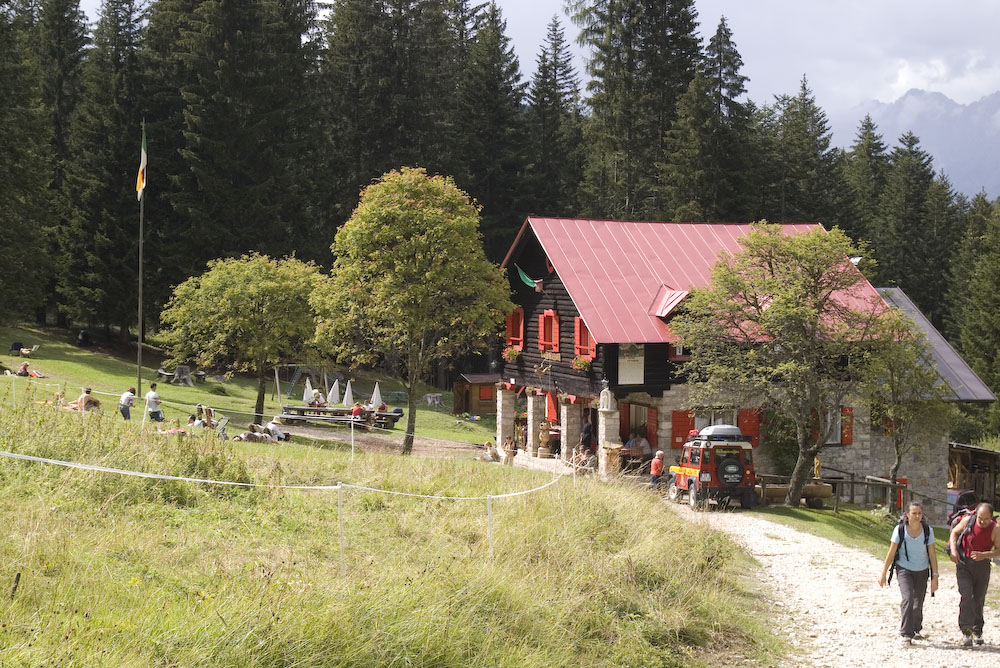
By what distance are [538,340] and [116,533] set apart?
2286 cm

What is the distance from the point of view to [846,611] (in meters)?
13.0

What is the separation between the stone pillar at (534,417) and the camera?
3259cm

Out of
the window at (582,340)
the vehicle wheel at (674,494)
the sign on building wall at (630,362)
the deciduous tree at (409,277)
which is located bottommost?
the vehicle wheel at (674,494)

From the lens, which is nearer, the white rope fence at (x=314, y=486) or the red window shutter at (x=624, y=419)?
the white rope fence at (x=314, y=486)

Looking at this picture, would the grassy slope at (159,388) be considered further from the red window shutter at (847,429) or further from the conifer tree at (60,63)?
the red window shutter at (847,429)

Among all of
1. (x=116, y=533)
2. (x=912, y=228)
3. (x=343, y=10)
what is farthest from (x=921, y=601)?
(x=912, y=228)

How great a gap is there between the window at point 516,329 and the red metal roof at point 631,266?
1.89 metres

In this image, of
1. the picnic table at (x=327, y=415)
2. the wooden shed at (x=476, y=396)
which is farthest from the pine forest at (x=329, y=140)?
the picnic table at (x=327, y=415)

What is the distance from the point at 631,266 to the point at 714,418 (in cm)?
557

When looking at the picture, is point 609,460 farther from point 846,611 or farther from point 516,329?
point 846,611

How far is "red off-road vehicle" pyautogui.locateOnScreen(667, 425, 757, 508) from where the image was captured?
22.2 metres

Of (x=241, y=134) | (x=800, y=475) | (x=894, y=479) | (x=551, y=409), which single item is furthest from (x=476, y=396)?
(x=800, y=475)

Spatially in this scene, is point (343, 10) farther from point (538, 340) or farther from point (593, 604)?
point (593, 604)

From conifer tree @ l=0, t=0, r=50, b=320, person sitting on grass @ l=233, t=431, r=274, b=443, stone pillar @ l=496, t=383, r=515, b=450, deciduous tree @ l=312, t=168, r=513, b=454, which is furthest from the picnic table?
conifer tree @ l=0, t=0, r=50, b=320
